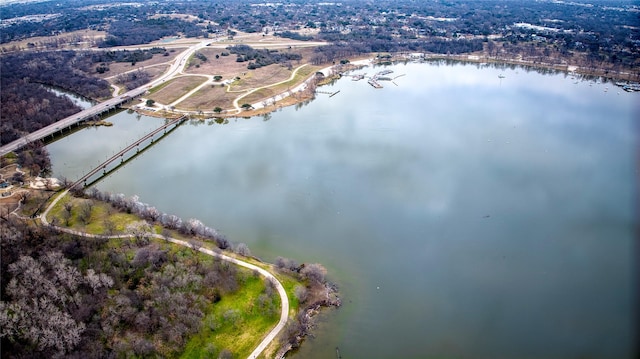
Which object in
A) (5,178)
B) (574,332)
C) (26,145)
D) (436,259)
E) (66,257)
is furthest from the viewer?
(26,145)

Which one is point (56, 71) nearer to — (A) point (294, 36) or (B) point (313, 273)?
(A) point (294, 36)

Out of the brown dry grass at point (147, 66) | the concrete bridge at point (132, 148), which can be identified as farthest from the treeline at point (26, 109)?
the brown dry grass at point (147, 66)

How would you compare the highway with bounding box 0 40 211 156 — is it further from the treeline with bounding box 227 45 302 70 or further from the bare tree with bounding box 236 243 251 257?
the bare tree with bounding box 236 243 251 257

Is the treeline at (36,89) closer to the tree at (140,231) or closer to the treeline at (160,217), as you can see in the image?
the treeline at (160,217)

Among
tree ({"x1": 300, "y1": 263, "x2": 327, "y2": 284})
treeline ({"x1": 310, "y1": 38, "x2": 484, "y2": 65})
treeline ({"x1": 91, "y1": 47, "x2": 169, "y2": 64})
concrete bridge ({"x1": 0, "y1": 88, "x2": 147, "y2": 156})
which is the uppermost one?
treeline ({"x1": 310, "y1": 38, "x2": 484, "y2": 65})

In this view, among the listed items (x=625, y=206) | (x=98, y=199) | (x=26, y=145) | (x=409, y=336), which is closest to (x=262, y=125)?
(x=98, y=199)

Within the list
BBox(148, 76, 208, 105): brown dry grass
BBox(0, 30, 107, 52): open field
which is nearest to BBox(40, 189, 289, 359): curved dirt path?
BBox(148, 76, 208, 105): brown dry grass

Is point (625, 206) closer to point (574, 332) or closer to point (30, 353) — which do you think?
point (574, 332)
